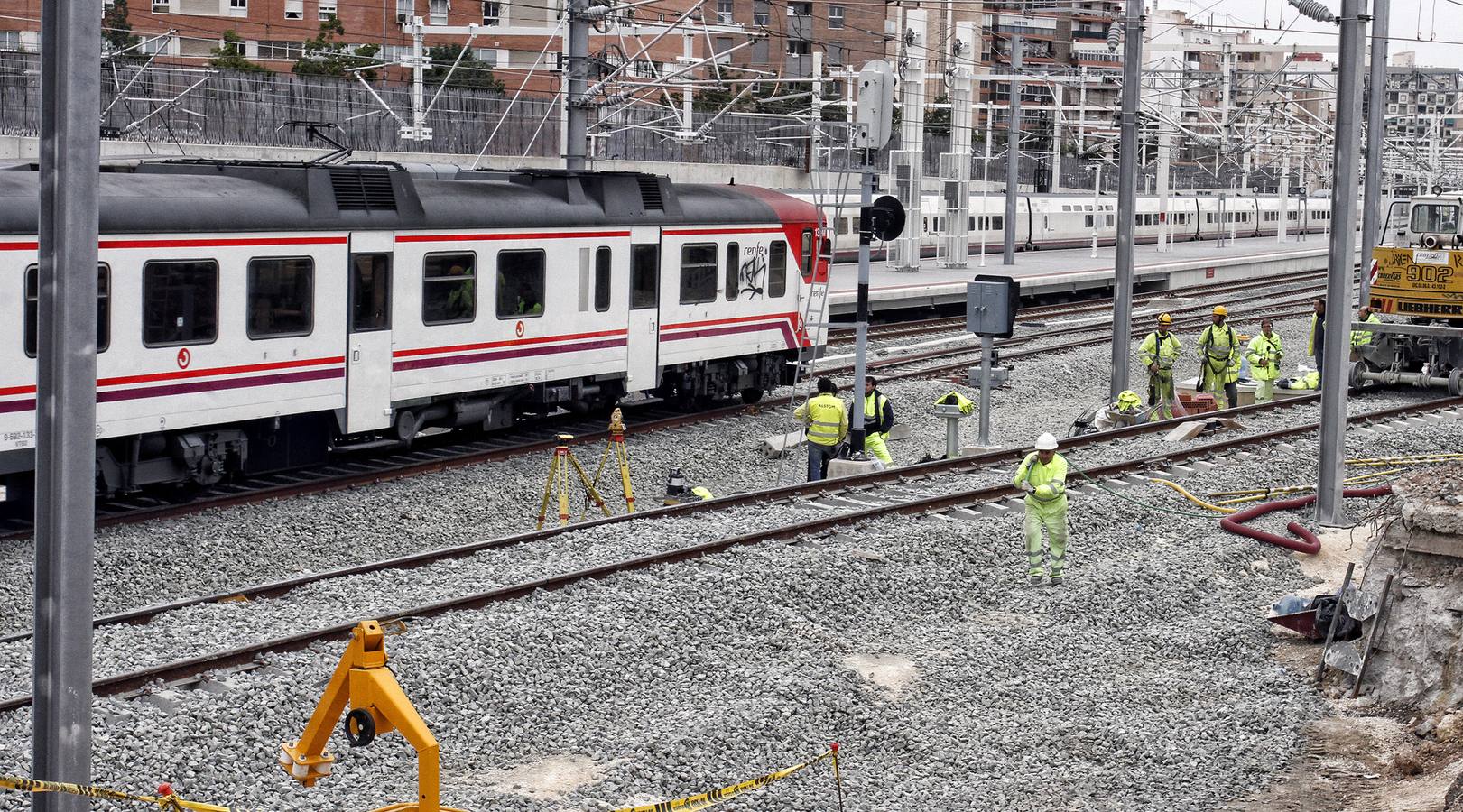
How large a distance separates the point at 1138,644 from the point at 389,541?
694 cm

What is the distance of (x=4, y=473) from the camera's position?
A: 46.4 ft

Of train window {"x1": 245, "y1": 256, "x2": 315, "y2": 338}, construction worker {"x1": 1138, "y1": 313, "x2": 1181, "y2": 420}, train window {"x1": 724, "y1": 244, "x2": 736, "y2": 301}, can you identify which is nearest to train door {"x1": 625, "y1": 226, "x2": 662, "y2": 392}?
train window {"x1": 724, "y1": 244, "x2": 736, "y2": 301}

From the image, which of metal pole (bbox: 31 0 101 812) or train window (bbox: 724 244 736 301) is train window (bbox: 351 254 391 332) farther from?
metal pole (bbox: 31 0 101 812)

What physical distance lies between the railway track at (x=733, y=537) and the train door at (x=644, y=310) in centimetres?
460

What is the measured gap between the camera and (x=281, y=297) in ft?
52.7

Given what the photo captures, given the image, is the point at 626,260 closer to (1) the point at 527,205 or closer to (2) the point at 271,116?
(1) the point at 527,205

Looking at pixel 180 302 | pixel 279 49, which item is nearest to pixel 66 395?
pixel 180 302

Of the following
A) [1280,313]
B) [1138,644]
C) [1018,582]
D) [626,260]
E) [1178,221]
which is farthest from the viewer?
[1178,221]

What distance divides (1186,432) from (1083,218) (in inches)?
1544

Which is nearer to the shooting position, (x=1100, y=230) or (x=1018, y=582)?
(x=1018, y=582)

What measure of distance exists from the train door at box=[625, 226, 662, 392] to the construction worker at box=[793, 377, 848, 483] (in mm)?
3472

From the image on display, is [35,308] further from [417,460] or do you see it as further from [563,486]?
[417,460]

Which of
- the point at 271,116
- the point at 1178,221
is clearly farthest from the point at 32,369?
the point at 1178,221

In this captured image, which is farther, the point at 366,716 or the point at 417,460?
the point at 417,460
